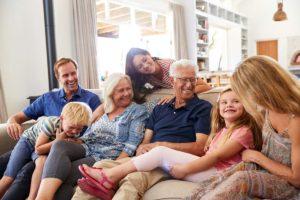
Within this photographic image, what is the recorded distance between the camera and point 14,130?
2355 mm

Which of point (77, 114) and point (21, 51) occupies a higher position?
point (21, 51)

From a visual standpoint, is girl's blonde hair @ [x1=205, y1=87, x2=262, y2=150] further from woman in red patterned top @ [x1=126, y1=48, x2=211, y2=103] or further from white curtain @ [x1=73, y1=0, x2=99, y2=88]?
white curtain @ [x1=73, y1=0, x2=99, y2=88]

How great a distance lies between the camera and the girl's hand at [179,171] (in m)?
1.66

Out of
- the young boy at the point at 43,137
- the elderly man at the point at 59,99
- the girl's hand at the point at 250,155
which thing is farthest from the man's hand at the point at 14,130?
the girl's hand at the point at 250,155

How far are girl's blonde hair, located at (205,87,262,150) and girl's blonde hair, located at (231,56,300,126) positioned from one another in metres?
0.30

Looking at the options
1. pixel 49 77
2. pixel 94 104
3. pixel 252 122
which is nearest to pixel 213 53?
pixel 49 77

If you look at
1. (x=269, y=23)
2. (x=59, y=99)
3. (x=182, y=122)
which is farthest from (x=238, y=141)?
(x=269, y=23)

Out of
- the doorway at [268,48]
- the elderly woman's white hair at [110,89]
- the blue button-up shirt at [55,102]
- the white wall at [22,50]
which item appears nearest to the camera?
the elderly woman's white hair at [110,89]

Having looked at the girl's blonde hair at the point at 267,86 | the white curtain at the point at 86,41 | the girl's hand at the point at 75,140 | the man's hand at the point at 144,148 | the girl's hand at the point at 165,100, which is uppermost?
the white curtain at the point at 86,41

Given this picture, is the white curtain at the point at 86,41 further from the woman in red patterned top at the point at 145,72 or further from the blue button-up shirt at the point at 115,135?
the blue button-up shirt at the point at 115,135

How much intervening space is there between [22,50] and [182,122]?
110 inches

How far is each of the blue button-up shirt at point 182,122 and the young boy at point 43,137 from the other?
0.48 meters

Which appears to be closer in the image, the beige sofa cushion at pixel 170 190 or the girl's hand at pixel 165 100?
the beige sofa cushion at pixel 170 190

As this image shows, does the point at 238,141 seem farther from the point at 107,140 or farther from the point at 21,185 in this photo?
the point at 21,185
